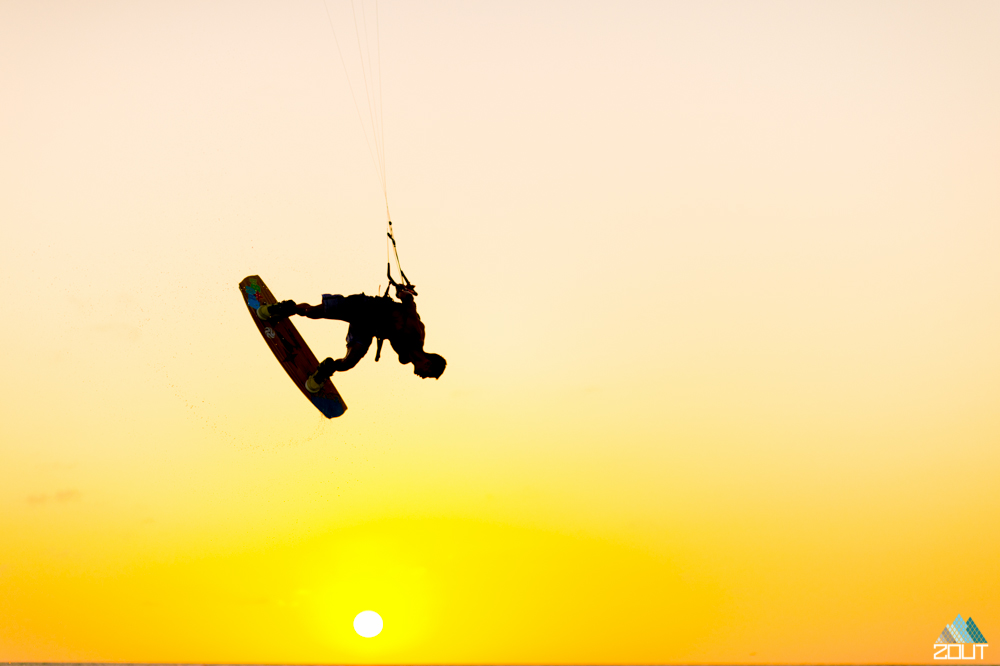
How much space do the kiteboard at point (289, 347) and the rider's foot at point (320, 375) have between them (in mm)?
1372

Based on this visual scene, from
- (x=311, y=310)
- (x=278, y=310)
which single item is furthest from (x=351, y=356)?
(x=278, y=310)

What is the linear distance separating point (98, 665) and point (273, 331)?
53.0 ft

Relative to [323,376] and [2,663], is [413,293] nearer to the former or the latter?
[323,376]

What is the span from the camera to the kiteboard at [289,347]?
885 centimetres

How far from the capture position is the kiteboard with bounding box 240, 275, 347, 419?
8852mm

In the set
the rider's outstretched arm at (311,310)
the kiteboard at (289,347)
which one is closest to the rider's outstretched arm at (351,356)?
the rider's outstretched arm at (311,310)

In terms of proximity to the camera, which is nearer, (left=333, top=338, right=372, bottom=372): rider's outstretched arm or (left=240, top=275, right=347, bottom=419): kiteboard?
(left=333, top=338, right=372, bottom=372): rider's outstretched arm

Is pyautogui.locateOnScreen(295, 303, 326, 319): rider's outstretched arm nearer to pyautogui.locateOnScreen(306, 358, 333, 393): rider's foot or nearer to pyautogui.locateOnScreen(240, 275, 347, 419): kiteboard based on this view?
pyautogui.locateOnScreen(306, 358, 333, 393): rider's foot

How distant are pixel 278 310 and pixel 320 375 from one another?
2.55 ft

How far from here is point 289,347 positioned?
919cm

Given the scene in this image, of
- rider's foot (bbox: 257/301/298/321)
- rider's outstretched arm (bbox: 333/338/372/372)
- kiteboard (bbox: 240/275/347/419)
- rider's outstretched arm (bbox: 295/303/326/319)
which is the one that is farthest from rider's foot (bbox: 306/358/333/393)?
kiteboard (bbox: 240/275/347/419)

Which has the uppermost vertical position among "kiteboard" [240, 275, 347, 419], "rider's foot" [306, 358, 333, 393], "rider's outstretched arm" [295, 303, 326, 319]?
"kiteboard" [240, 275, 347, 419]

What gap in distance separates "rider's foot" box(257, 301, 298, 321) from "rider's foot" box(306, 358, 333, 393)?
596mm

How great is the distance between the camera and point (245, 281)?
28.9 ft
